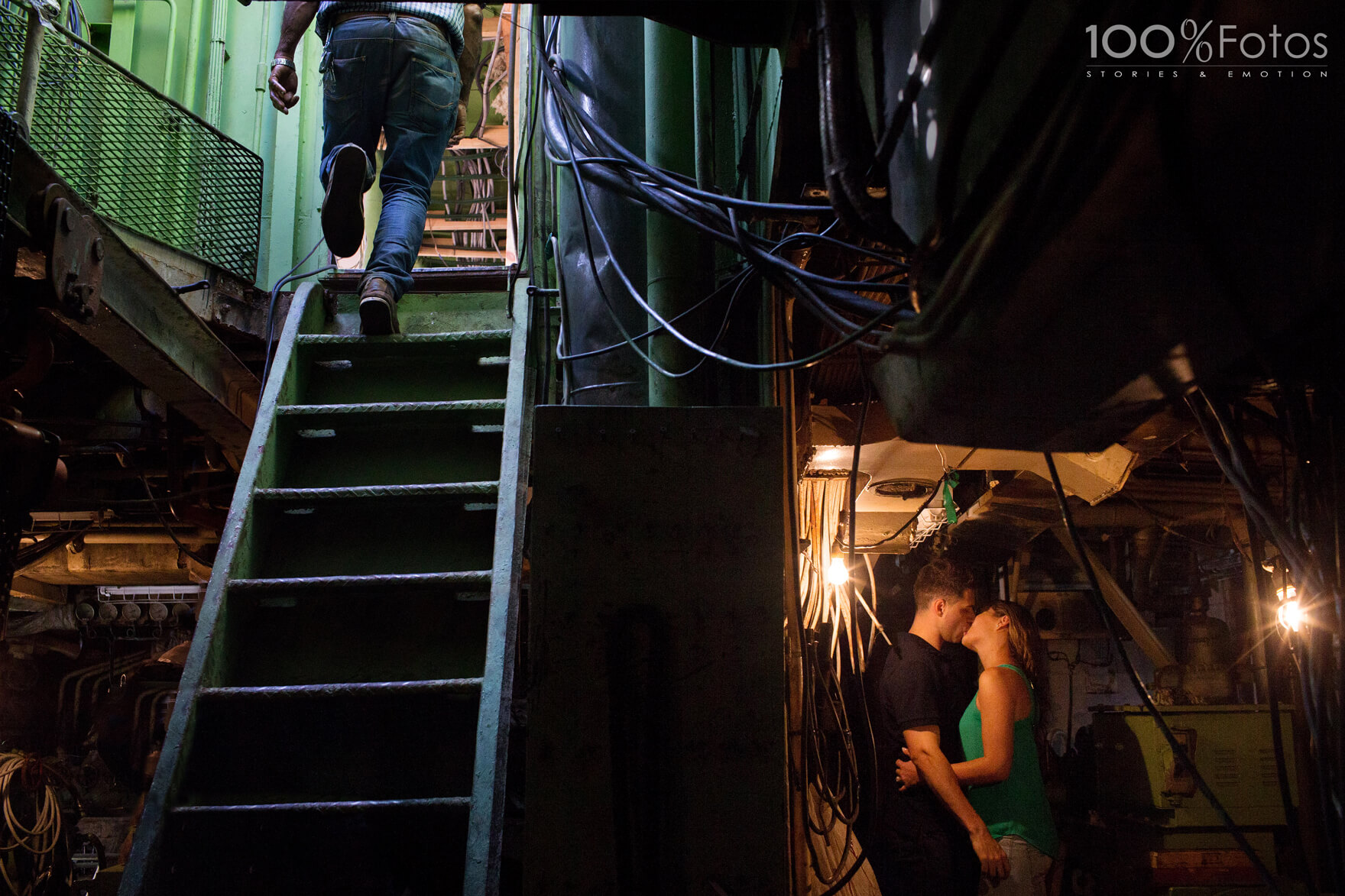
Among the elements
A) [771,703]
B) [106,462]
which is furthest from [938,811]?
[106,462]

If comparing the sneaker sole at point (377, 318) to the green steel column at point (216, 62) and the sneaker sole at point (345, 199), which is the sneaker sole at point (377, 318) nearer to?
the sneaker sole at point (345, 199)

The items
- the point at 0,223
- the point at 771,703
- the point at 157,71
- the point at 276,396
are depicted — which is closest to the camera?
the point at 771,703

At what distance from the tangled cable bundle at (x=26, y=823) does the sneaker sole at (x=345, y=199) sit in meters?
7.23

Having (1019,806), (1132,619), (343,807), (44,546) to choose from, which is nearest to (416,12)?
(343,807)

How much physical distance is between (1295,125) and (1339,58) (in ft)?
0.29

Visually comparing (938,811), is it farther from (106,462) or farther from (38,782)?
(38,782)

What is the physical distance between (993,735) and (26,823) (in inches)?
353

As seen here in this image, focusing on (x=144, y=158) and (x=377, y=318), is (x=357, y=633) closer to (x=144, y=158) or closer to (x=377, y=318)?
(x=377, y=318)

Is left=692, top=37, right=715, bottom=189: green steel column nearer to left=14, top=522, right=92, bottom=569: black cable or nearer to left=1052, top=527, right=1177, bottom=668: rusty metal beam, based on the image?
left=1052, top=527, right=1177, bottom=668: rusty metal beam

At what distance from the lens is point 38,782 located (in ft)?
28.6

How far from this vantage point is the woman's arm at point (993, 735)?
4.63m

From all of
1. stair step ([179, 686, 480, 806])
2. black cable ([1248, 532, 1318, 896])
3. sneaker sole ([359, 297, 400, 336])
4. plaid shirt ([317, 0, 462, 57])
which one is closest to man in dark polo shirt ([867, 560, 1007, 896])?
black cable ([1248, 532, 1318, 896])

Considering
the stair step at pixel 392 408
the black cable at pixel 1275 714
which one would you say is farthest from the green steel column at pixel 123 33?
the black cable at pixel 1275 714

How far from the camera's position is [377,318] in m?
4.20
